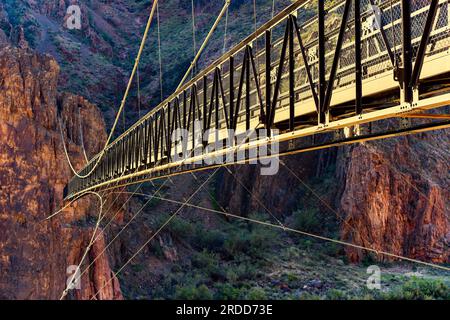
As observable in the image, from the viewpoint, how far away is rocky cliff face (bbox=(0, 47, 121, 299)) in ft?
71.9

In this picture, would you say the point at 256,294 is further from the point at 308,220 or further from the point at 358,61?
the point at 358,61

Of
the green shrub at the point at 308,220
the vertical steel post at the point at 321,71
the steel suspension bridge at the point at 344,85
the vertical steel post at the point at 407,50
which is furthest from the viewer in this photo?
the green shrub at the point at 308,220

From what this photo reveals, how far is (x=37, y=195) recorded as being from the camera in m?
23.7

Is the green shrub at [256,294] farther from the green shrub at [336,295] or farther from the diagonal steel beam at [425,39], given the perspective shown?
the diagonal steel beam at [425,39]

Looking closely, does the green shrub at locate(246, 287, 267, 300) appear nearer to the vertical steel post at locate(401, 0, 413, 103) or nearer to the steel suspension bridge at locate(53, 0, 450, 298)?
the steel suspension bridge at locate(53, 0, 450, 298)

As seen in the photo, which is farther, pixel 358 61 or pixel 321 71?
pixel 321 71

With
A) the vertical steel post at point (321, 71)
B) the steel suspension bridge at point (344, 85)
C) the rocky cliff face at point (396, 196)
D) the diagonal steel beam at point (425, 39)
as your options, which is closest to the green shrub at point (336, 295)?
the rocky cliff face at point (396, 196)

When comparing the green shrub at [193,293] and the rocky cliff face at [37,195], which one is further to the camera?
the green shrub at [193,293]

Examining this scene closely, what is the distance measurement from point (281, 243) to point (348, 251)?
14.4 feet

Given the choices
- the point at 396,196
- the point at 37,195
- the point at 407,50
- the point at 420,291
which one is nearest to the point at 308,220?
the point at 396,196

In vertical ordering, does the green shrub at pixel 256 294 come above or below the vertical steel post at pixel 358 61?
below

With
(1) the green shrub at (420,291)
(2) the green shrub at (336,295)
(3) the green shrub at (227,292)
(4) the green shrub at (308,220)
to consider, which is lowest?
(3) the green shrub at (227,292)

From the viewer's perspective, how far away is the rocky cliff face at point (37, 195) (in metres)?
21.9

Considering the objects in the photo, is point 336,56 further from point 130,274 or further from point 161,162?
point 130,274
